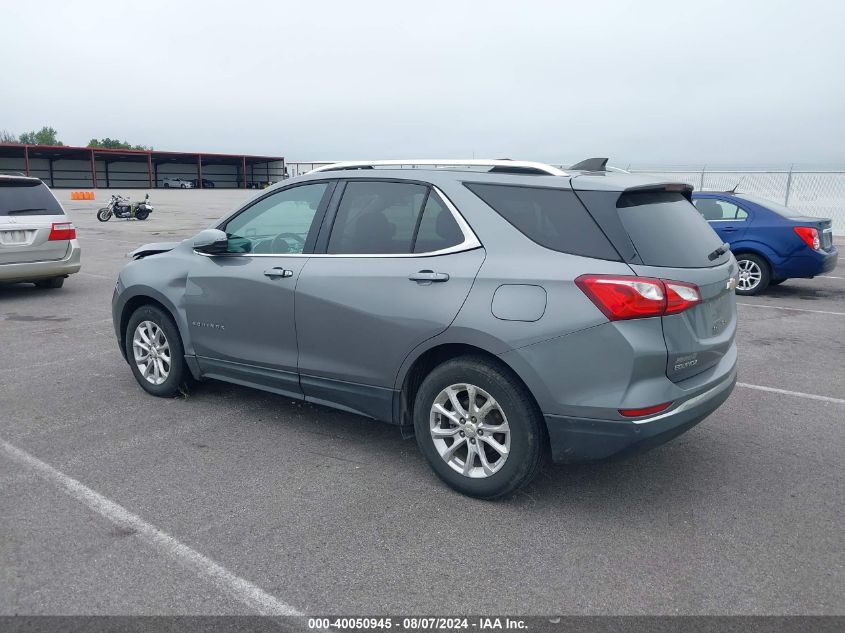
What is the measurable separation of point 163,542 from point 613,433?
2171 mm

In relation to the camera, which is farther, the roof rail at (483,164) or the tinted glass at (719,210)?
the tinted glass at (719,210)

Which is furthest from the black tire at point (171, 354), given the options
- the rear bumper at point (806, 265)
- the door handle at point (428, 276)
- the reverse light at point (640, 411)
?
the rear bumper at point (806, 265)

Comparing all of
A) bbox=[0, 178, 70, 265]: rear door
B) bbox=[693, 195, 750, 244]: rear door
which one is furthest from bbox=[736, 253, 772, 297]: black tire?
bbox=[0, 178, 70, 265]: rear door

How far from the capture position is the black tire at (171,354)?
528 centimetres

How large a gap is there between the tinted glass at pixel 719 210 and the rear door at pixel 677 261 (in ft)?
25.3

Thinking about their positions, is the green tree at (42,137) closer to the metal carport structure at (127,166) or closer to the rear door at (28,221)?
the metal carport structure at (127,166)

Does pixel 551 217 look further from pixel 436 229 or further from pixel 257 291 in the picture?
pixel 257 291

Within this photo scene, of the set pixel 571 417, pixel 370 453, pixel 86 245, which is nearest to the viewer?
pixel 571 417

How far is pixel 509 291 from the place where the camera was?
11.8 ft

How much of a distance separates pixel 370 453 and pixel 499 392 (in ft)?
4.01

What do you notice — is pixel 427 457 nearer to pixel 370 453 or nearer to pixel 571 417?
pixel 370 453

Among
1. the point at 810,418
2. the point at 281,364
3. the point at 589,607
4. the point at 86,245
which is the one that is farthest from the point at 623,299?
the point at 86,245

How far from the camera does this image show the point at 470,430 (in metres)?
3.78

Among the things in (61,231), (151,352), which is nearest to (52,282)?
(61,231)
